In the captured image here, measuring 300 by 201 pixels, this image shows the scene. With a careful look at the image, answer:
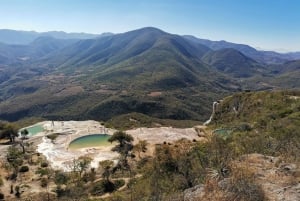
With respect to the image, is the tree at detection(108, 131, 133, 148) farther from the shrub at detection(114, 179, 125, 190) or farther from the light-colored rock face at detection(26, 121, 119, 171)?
the shrub at detection(114, 179, 125, 190)

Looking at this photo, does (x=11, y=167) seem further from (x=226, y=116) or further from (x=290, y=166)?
(x=226, y=116)

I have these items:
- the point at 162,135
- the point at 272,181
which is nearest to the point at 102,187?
the point at 162,135

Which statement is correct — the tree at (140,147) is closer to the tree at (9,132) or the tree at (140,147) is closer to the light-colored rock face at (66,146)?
the light-colored rock face at (66,146)

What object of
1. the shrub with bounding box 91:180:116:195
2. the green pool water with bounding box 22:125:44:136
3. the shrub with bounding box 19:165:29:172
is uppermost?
the green pool water with bounding box 22:125:44:136

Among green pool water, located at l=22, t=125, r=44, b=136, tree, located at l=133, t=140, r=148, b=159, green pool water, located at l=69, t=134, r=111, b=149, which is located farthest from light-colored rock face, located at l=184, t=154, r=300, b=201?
green pool water, located at l=22, t=125, r=44, b=136

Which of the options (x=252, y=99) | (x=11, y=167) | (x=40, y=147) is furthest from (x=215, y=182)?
(x=252, y=99)

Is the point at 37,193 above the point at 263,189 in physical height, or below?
below
